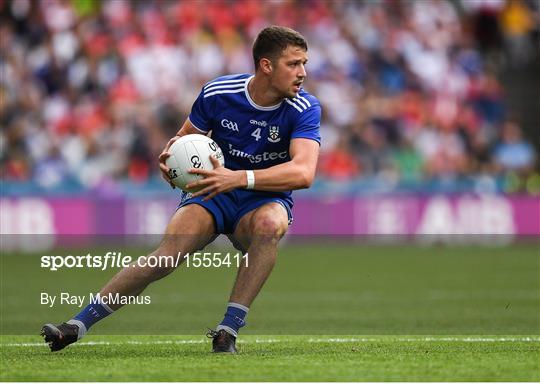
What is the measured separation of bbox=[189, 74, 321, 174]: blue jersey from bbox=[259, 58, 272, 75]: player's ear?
0.83 ft

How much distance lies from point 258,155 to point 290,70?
25.3 inches

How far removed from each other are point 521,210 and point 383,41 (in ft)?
14.8

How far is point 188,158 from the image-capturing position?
25.4ft

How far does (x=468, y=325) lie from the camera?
404 inches

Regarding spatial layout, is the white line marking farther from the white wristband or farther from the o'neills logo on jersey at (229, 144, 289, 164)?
the white wristband

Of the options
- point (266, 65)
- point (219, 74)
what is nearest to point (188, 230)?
point (266, 65)

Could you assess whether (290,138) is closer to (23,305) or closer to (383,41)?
(23,305)

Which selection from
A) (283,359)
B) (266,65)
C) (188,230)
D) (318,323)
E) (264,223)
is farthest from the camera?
(318,323)

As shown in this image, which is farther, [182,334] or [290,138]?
[182,334]

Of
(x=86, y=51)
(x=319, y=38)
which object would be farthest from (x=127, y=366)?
(x=319, y=38)

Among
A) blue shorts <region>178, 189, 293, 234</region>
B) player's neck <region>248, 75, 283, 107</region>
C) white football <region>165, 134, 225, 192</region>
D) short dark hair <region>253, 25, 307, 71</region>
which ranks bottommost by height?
blue shorts <region>178, 189, 293, 234</region>

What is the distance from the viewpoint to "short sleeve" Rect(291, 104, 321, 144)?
800cm

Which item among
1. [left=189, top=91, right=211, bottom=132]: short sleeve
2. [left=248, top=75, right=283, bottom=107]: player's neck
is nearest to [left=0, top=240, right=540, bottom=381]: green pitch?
[left=189, top=91, right=211, bottom=132]: short sleeve

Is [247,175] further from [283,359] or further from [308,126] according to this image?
[283,359]
